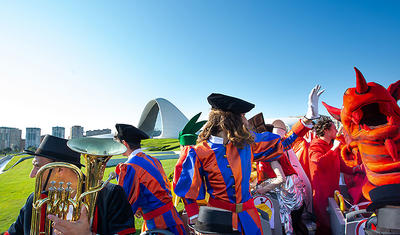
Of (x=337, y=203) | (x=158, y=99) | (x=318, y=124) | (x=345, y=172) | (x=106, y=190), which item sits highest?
(x=158, y=99)

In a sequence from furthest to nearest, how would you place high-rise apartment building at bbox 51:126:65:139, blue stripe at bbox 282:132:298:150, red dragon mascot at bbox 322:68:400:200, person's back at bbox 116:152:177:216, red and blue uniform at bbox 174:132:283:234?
1. high-rise apartment building at bbox 51:126:65:139
2. blue stripe at bbox 282:132:298:150
3. person's back at bbox 116:152:177:216
4. red and blue uniform at bbox 174:132:283:234
5. red dragon mascot at bbox 322:68:400:200

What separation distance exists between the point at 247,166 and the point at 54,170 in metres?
1.57

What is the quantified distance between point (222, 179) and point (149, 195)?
1080 mm

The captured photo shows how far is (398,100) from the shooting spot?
→ 2012mm

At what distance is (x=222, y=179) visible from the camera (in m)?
1.96

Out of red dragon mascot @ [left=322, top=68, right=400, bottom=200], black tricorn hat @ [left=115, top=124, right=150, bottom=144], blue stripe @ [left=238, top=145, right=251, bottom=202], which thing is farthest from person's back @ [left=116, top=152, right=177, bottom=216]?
red dragon mascot @ [left=322, top=68, right=400, bottom=200]

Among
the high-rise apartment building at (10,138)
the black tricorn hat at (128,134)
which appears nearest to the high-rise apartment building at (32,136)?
the high-rise apartment building at (10,138)

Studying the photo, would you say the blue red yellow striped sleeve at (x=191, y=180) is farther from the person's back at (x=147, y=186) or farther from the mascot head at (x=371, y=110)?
the mascot head at (x=371, y=110)

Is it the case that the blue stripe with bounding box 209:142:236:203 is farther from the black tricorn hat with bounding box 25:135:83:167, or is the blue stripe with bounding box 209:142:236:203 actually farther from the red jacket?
the red jacket

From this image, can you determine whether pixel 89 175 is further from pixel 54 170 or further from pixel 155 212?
pixel 155 212

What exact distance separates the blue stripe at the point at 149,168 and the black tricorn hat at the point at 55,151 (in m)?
0.73

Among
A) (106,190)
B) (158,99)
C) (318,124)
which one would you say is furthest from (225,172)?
(158,99)

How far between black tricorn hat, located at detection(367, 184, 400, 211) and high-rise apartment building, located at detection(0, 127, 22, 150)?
61427 mm

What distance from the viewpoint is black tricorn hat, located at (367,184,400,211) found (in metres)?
1.69
